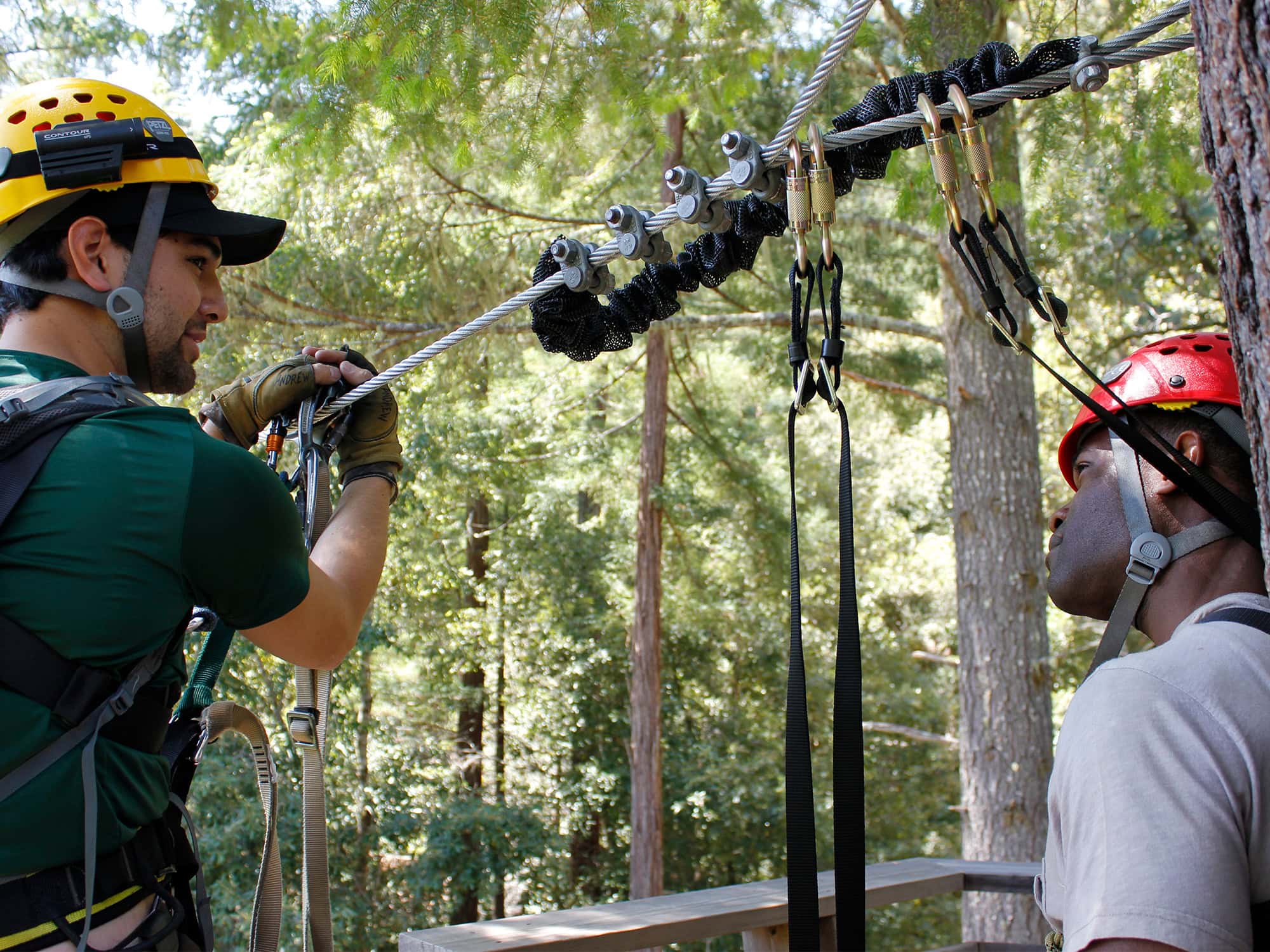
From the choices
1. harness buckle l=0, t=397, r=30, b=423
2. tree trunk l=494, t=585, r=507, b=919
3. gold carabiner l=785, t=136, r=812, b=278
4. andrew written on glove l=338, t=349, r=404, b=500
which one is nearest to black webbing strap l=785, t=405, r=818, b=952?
gold carabiner l=785, t=136, r=812, b=278

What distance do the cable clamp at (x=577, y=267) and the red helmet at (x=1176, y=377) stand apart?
85cm

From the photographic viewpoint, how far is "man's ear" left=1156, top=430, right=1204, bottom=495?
148 centimetres

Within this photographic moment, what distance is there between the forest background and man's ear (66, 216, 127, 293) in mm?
2679

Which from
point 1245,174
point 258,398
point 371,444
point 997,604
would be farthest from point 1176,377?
point 997,604

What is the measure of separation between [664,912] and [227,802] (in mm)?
8936

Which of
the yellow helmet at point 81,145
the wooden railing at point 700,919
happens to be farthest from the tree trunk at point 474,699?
the yellow helmet at point 81,145

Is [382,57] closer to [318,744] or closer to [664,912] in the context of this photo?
[318,744]

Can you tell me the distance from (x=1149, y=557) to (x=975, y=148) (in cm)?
61

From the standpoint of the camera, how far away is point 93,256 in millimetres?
1577

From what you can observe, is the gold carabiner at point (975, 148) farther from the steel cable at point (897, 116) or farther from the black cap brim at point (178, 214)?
the black cap brim at point (178, 214)

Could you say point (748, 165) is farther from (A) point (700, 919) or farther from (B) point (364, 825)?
(B) point (364, 825)

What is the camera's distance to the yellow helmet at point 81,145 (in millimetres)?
1562

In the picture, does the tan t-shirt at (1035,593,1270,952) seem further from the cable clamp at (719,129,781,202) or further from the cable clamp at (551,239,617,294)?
the cable clamp at (551,239,617,294)

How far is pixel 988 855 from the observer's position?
615cm
